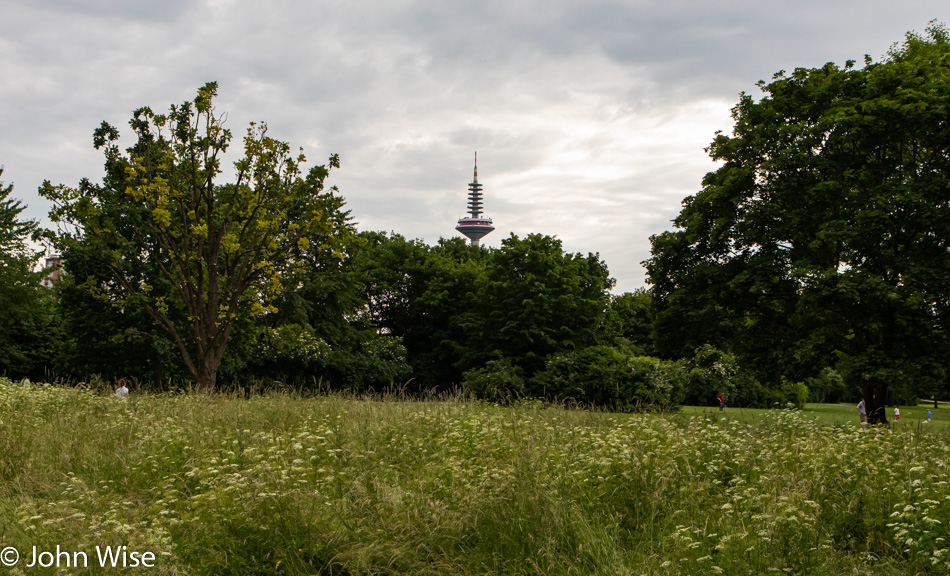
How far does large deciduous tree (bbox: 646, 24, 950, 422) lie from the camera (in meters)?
17.8

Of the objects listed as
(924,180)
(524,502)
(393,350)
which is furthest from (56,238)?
(393,350)

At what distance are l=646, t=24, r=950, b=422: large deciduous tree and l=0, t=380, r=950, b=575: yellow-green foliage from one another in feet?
34.9

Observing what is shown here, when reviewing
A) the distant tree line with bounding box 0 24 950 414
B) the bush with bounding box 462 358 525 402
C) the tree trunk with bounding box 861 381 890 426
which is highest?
the distant tree line with bounding box 0 24 950 414

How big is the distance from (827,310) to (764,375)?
2.59 meters

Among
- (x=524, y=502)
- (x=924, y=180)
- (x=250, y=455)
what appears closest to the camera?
(x=524, y=502)

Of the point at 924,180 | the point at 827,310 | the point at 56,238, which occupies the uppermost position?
the point at 924,180

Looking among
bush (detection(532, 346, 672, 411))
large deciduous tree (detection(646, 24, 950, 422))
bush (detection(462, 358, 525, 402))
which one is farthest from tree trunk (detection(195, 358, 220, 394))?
bush (detection(532, 346, 672, 411))

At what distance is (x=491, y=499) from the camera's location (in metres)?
5.82

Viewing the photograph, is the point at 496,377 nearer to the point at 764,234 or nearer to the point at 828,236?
the point at 764,234

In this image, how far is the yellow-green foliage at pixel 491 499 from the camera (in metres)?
5.14

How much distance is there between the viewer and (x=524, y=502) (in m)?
5.80

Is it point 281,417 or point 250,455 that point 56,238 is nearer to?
point 281,417

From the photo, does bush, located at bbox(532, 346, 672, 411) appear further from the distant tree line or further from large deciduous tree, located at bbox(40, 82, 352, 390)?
large deciduous tree, located at bbox(40, 82, 352, 390)

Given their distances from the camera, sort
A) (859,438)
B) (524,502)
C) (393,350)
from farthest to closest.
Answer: (393,350)
(859,438)
(524,502)
